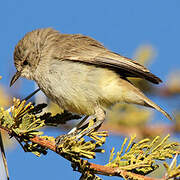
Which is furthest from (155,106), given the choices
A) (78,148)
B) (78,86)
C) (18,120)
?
(18,120)

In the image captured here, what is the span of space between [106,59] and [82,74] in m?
0.40

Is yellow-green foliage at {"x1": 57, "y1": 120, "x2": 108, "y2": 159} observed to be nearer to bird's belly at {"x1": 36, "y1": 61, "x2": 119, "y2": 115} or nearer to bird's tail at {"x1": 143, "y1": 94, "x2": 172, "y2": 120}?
bird's belly at {"x1": 36, "y1": 61, "x2": 119, "y2": 115}

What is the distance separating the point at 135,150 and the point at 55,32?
3.14 meters

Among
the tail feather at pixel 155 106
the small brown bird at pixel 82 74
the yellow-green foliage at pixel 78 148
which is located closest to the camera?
the yellow-green foliage at pixel 78 148

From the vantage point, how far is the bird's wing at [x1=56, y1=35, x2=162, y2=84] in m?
4.37

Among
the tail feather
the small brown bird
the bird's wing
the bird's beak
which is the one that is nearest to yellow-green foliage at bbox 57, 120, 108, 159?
the small brown bird

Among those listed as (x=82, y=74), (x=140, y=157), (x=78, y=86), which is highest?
(x=82, y=74)

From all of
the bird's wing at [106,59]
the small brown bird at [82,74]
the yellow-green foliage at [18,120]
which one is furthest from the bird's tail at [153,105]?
the yellow-green foliage at [18,120]

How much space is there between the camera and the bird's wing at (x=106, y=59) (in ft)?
14.3

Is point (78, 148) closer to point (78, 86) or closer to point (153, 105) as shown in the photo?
point (78, 86)

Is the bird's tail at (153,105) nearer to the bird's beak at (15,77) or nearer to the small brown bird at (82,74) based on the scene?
the small brown bird at (82,74)

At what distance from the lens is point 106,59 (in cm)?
458

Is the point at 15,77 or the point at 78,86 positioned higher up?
the point at 15,77

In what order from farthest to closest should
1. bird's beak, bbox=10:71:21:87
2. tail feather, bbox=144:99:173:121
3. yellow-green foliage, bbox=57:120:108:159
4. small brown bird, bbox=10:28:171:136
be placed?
bird's beak, bbox=10:71:21:87 → small brown bird, bbox=10:28:171:136 → tail feather, bbox=144:99:173:121 → yellow-green foliage, bbox=57:120:108:159
